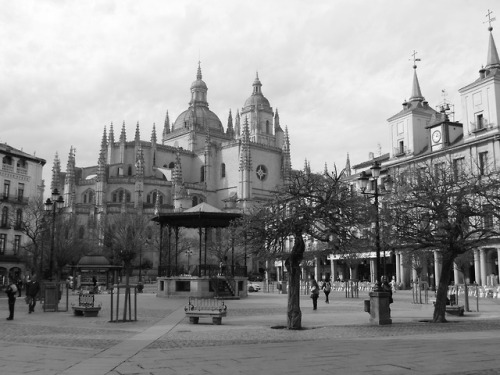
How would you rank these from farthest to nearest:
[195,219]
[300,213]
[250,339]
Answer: [195,219] < [300,213] < [250,339]

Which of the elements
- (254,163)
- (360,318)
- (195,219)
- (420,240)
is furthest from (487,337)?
(254,163)

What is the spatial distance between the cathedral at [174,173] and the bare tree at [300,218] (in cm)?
6152

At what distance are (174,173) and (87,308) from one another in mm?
69791

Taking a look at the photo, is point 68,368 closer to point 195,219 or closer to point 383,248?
point 383,248

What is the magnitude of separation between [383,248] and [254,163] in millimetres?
76429

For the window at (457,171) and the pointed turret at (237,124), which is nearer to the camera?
the window at (457,171)

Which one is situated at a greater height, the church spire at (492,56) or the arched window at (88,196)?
the church spire at (492,56)

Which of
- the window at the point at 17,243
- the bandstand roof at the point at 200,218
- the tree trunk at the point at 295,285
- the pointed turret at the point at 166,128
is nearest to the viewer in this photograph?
the tree trunk at the point at 295,285

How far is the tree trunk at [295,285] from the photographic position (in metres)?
16.9

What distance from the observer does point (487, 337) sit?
14477 millimetres

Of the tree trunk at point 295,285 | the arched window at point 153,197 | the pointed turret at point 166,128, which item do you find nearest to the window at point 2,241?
the arched window at point 153,197

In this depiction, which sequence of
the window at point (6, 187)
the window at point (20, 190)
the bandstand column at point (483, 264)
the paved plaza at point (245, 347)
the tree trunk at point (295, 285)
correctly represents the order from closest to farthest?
the paved plaza at point (245, 347) → the tree trunk at point (295, 285) → the bandstand column at point (483, 264) → the window at point (6, 187) → the window at point (20, 190)

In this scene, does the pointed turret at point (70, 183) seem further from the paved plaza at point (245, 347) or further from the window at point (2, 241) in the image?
the paved plaza at point (245, 347)

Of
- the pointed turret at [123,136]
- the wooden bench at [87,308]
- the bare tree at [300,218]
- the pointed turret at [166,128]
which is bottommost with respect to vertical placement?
the wooden bench at [87,308]
